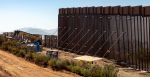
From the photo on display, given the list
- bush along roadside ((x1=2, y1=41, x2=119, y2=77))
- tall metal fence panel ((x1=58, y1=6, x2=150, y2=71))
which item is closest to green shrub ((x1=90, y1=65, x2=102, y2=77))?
bush along roadside ((x1=2, y1=41, x2=119, y2=77))

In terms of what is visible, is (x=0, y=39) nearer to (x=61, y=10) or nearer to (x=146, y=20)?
(x=61, y=10)

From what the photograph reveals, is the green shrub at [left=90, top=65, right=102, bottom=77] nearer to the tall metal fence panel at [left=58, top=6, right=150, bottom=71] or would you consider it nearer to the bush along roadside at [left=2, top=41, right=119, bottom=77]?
the bush along roadside at [left=2, top=41, right=119, bottom=77]

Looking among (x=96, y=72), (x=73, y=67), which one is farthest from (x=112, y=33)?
(x=96, y=72)

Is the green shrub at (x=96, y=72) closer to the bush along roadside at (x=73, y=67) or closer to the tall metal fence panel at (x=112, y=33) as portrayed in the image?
the bush along roadside at (x=73, y=67)

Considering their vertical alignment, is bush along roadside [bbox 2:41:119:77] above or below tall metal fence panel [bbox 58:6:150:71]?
below

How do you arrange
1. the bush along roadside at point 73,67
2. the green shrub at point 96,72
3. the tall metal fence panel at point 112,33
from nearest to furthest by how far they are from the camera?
the green shrub at point 96,72, the bush along roadside at point 73,67, the tall metal fence panel at point 112,33

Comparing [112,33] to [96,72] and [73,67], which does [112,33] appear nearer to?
[73,67]

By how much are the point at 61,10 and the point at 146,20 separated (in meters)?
13.5

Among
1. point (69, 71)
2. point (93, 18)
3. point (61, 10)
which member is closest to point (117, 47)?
point (93, 18)

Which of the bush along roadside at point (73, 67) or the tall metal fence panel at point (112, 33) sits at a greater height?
the tall metal fence panel at point (112, 33)

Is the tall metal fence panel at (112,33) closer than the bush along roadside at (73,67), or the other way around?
the bush along roadside at (73,67)

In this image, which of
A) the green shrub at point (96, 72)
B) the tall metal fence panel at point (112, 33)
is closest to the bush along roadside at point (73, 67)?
the green shrub at point (96, 72)

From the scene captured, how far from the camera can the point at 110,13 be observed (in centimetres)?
1708

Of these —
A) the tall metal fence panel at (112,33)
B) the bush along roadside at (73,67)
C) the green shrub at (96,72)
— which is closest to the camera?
the green shrub at (96,72)
